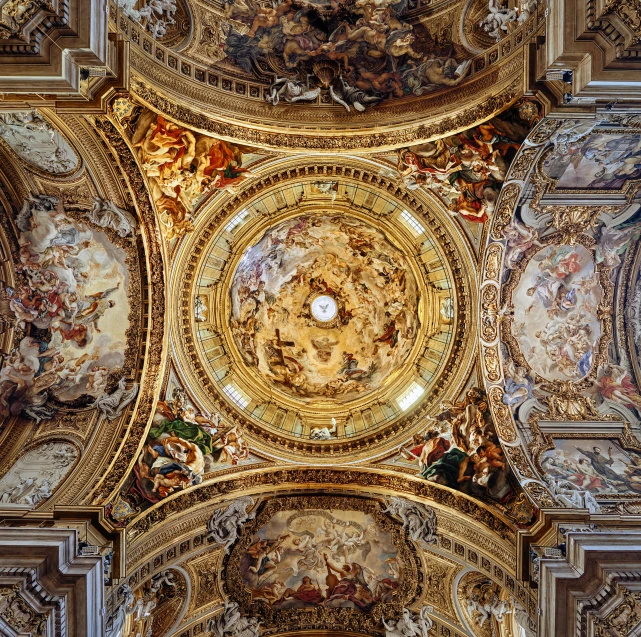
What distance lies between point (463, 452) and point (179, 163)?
38.1 feet

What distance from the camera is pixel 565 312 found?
18.2 meters

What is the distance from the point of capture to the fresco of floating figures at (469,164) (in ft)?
51.3

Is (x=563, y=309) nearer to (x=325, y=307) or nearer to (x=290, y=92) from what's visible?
(x=325, y=307)

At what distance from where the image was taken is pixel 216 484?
58.3 feet

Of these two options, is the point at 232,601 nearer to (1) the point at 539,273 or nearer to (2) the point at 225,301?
(2) the point at 225,301

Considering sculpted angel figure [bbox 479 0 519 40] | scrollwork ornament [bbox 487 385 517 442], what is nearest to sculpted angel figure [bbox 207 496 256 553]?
scrollwork ornament [bbox 487 385 517 442]

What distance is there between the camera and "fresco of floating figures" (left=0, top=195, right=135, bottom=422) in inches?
638

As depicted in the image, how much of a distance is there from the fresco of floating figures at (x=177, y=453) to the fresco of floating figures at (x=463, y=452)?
16.7 ft

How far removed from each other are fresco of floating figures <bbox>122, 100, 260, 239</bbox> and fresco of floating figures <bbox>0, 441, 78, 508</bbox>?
675cm

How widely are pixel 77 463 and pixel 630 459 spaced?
15.3 meters

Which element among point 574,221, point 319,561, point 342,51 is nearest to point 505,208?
point 574,221

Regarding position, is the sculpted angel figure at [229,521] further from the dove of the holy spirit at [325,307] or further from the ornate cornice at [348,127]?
the ornate cornice at [348,127]

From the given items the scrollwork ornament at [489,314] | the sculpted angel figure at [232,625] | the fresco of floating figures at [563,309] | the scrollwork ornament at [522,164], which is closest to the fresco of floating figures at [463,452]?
the fresco of floating figures at [563,309]

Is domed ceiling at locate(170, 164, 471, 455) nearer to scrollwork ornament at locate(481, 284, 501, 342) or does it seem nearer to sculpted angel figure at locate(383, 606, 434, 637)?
scrollwork ornament at locate(481, 284, 501, 342)
